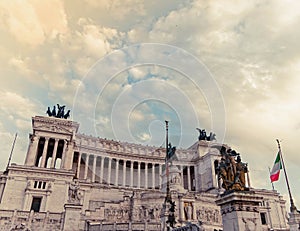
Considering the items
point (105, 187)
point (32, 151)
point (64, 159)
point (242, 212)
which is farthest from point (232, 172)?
point (32, 151)

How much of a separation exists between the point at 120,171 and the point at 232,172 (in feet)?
210

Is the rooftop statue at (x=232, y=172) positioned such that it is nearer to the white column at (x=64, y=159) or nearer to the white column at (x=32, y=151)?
the white column at (x=64, y=159)

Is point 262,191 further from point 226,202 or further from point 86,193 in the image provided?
point 226,202

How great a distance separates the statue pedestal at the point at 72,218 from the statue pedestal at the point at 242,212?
68.0ft

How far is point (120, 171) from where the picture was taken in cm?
7300

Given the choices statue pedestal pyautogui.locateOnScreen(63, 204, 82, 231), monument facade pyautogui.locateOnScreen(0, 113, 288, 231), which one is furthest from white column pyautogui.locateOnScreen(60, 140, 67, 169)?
statue pedestal pyautogui.locateOnScreen(63, 204, 82, 231)

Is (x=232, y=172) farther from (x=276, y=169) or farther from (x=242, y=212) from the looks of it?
(x=276, y=169)

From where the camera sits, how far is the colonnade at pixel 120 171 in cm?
6744

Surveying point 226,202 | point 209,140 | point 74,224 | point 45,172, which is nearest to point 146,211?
point 74,224

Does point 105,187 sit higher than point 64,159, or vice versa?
point 64,159

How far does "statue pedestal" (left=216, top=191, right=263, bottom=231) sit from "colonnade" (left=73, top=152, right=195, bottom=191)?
56180mm

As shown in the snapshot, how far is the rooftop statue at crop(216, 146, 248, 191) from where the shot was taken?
11102 millimetres

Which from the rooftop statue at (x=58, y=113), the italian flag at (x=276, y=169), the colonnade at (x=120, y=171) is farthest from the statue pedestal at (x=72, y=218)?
the rooftop statue at (x=58, y=113)

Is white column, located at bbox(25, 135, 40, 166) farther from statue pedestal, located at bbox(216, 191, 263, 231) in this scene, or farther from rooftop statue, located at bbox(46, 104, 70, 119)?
statue pedestal, located at bbox(216, 191, 263, 231)
